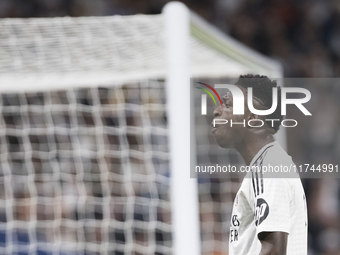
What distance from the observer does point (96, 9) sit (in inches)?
154

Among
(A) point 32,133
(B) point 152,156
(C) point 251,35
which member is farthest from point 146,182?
(C) point 251,35

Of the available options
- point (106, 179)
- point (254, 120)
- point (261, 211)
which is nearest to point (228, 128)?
point (254, 120)

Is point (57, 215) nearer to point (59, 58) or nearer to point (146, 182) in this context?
point (146, 182)

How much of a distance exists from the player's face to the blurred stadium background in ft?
4.12

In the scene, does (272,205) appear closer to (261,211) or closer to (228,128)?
(261,211)

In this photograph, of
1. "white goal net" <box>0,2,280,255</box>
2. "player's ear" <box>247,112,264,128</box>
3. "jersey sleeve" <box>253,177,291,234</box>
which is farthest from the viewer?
"white goal net" <box>0,2,280,255</box>

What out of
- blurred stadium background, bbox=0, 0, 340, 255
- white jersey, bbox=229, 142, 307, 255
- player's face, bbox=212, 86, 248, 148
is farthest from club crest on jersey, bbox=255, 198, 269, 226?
blurred stadium background, bbox=0, 0, 340, 255

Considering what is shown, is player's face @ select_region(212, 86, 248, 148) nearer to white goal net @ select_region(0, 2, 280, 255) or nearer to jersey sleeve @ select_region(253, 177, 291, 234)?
jersey sleeve @ select_region(253, 177, 291, 234)

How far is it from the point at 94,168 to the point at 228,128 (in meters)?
2.14

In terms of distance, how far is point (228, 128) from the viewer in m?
0.88

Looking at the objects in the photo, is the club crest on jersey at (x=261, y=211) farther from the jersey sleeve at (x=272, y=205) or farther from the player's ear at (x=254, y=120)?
the player's ear at (x=254, y=120)

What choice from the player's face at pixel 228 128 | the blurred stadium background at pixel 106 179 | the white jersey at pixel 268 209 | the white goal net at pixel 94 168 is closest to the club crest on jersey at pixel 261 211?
the white jersey at pixel 268 209

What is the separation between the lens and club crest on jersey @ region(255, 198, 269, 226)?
74cm

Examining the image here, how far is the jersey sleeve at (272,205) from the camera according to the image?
729mm
